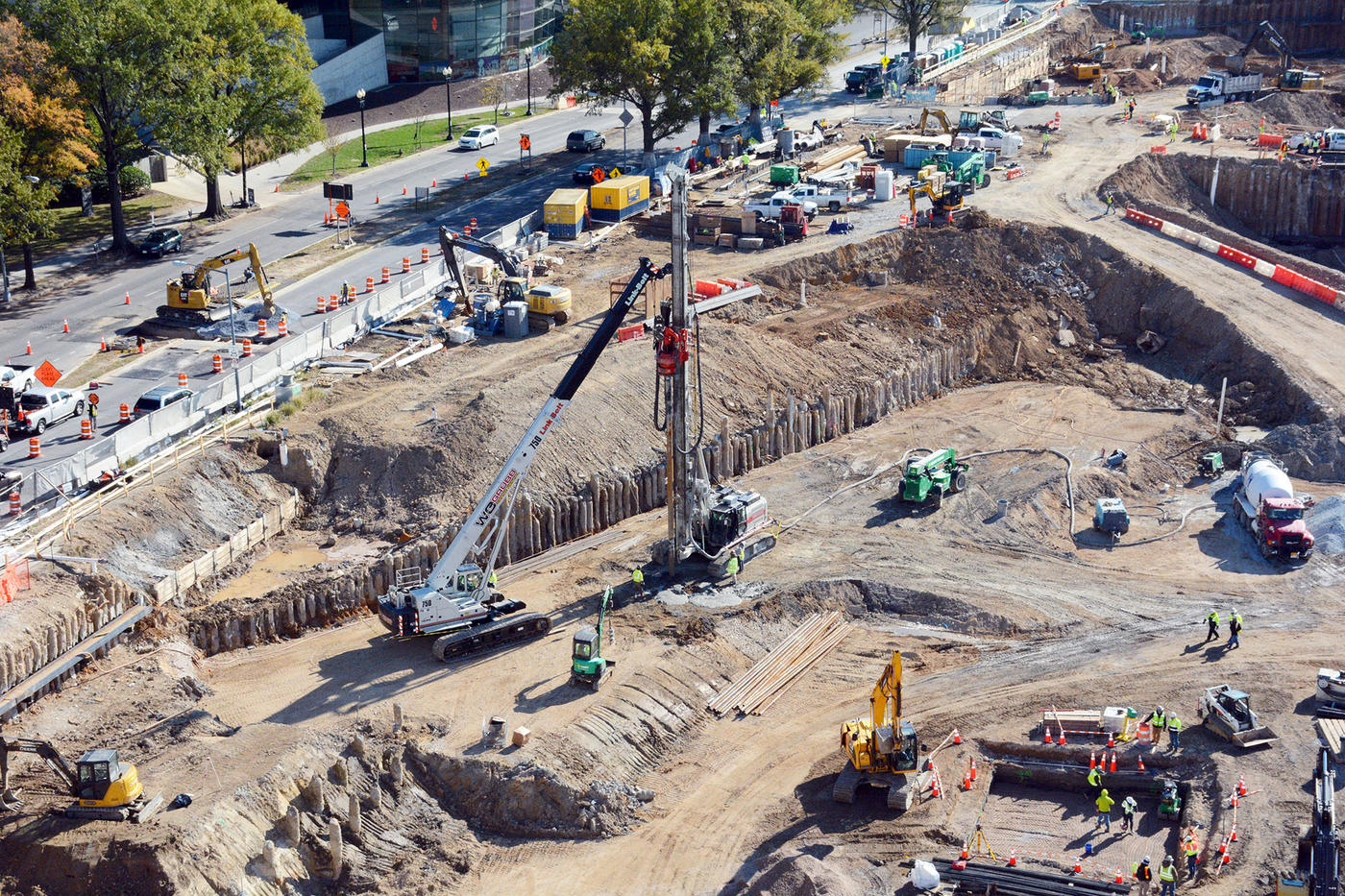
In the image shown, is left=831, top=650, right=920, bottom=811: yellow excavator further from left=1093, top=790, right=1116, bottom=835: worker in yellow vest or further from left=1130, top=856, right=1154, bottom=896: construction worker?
left=1130, top=856, right=1154, bottom=896: construction worker

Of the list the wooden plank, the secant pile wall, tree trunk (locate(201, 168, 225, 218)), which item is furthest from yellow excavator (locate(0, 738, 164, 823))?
the secant pile wall

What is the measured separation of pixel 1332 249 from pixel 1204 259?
59.9 feet

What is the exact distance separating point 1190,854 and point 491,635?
61.8 feet

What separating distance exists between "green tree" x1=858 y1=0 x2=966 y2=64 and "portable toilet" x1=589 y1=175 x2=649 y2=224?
39671 millimetres

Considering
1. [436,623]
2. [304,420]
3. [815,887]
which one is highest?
[304,420]

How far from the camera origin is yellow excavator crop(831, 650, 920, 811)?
35.4 m

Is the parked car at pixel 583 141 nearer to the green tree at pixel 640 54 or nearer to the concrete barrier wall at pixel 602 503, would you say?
the green tree at pixel 640 54

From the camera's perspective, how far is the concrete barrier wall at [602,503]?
137 feet

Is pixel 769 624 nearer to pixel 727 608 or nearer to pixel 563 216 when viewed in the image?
pixel 727 608

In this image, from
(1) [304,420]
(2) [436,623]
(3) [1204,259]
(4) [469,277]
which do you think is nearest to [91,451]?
(1) [304,420]

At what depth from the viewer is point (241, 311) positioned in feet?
198

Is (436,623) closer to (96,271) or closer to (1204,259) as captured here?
(96,271)

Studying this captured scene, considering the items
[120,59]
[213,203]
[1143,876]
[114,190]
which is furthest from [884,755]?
[213,203]

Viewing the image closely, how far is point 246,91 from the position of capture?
→ 7000cm
